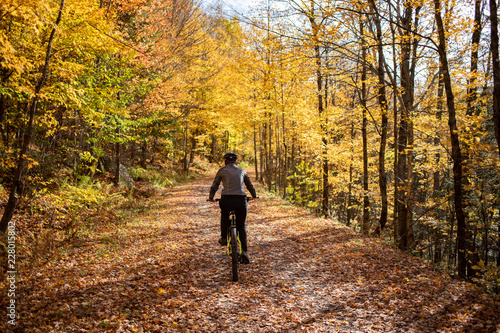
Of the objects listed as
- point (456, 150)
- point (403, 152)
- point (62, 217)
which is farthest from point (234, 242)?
point (403, 152)

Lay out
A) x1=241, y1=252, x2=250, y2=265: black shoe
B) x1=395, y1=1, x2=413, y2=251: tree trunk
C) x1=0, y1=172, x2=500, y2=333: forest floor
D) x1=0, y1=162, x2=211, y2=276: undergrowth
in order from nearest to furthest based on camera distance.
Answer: x1=0, y1=172, x2=500, y2=333: forest floor → x1=0, y1=162, x2=211, y2=276: undergrowth → x1=241, y1=252, x2=250, y2=265: black shoe → x1=395, y1=1, x2=413, y2=251: tree trunk

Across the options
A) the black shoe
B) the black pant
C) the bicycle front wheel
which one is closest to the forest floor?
the black shoe

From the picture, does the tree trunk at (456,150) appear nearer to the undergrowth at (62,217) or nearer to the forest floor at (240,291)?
the forest floor at (240,291)

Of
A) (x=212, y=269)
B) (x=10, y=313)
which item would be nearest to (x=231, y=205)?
(x=212, y=269)

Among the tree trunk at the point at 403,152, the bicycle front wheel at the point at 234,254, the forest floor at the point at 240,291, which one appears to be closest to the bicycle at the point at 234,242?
the bicycle front wheel at the point at 234,254

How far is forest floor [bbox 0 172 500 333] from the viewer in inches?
144

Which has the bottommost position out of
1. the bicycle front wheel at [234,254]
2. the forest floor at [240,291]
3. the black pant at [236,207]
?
the forest floor at [240,291]

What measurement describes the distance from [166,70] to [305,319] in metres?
14.2

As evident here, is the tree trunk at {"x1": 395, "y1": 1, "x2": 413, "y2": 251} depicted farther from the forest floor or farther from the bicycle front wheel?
the bicycle front wheel

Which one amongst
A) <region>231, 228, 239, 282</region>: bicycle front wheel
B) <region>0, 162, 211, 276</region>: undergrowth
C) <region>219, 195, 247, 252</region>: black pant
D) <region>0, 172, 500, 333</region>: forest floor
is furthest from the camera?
<region>0, 162, 211, 276</region>: undergrowth

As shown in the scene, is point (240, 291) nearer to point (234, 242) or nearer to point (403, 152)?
point (234, 242)

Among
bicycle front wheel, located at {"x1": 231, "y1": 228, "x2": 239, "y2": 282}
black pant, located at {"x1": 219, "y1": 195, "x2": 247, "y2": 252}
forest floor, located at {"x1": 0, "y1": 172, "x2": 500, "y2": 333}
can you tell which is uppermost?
black pant, located at {"x1": 219, "y1": 195, "x2": 247, "y2": 252}

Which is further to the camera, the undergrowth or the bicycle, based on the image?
the undergrowth

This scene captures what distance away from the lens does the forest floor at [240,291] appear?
3664mm
